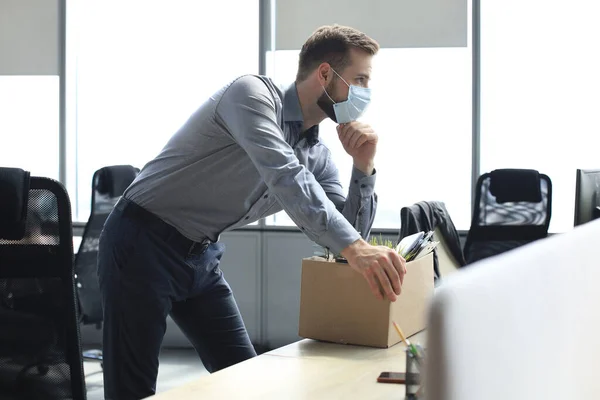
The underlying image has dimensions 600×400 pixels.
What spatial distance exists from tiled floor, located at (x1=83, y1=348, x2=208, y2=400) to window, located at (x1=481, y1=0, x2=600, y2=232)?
2.46 m

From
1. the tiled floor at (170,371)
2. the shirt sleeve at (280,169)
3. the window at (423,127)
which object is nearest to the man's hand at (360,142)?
the shirt sleeve at (280,169)

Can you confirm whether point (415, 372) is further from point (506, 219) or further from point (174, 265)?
point (506, 219)

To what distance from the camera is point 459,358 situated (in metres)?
0.56

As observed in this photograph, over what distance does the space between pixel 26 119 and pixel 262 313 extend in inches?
91.3

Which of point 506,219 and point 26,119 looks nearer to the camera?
point 506,219

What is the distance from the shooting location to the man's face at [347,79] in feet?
7.47

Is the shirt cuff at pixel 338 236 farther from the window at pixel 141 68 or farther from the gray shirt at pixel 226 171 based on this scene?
the window at pixel 141 68

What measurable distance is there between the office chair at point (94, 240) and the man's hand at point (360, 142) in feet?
7.64


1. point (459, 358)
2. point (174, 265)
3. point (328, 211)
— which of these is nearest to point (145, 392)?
point (174, 265)

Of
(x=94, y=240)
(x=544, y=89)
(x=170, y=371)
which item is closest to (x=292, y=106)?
(x=94, y=240)

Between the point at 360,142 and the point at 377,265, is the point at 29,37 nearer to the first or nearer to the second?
the point at 360,142

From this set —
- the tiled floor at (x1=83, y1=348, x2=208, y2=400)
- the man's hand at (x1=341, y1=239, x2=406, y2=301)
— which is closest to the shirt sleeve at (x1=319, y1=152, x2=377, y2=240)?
the man's hand at (x1=341, y1=239, x2=406, y2=301)

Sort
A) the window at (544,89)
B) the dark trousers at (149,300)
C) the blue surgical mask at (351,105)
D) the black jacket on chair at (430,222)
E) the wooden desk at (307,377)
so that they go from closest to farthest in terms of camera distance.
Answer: the wooden desk at (307,377)
the dark trousers at (149,300)
the blue surgical mask at (351,105)
the black jacket on chair at (430,222)
the window at (544,89)

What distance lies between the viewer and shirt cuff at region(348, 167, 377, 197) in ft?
7.59
